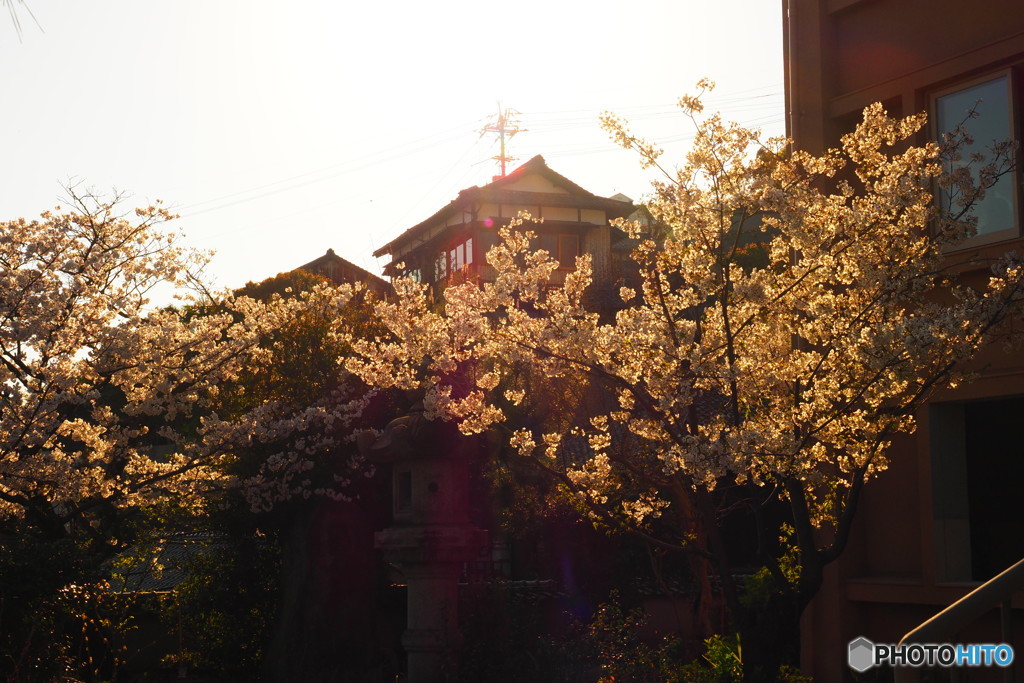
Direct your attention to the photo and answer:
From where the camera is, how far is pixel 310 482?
55.1 feet

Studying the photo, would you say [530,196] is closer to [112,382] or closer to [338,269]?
[338,269]

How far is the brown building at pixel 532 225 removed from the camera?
40.0 meters

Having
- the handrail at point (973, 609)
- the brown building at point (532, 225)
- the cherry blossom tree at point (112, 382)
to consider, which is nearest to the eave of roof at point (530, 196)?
the brown building at point (532, 225)

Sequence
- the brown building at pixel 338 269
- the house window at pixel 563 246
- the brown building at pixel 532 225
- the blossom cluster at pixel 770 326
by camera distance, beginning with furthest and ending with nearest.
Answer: the brown building at pixel 338 269 → the house window at pixel 563 246 → the brown building at pixel 532 225 → the blossom cluster at pixel 770 326

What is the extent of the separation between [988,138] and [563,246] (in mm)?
30784

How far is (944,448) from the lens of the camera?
426 inches

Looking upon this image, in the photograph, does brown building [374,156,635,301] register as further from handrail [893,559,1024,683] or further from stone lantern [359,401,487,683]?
handrail [893,559,1024,683]

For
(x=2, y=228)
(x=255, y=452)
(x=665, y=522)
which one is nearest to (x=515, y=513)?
(x=665, y=522)

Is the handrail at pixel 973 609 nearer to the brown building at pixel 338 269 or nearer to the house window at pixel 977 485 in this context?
the house window at pixel 977 485

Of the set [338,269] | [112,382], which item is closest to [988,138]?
[112,382]

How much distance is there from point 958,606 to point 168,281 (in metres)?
14.3

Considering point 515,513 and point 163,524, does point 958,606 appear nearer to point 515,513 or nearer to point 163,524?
point 515,513

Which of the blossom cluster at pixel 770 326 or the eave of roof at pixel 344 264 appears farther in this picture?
the eave of roof at pixel 344 264

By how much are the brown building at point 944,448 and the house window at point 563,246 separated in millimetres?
28903
